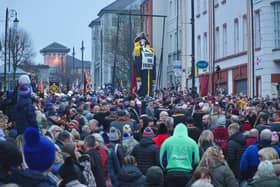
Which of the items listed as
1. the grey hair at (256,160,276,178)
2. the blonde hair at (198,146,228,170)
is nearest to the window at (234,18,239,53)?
the blonde hair at (198,146,228,170)

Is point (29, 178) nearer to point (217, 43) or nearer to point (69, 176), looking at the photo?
point (69, 176)

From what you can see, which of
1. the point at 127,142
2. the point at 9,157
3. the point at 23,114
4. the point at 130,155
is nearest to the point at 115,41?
the point at 23,114

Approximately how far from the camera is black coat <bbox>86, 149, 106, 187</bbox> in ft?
36.2

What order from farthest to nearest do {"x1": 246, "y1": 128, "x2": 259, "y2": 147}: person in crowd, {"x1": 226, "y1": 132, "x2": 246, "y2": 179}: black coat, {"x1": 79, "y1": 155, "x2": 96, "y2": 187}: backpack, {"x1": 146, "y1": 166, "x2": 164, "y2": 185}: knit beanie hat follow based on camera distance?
1. {"x1": 246, "y1": 128, "x2": 259, "y2": 147}: person in crowd
2. {"x1": 226, "y1": 132, "x2": 246, "y2": 179}: black coat
3. {"x1": 79, "y1": 155, "x2": 96, "y2": 187}: backpack
4. {"x1": 146, "y1": 166, "x2": 164, "y2": 185}: knit beanie hat

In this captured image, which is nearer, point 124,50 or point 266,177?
point 266,177

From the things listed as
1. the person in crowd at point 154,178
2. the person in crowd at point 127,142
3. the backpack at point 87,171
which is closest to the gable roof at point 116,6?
the person in crowd at point 127,142

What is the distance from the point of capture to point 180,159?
11.5 meters

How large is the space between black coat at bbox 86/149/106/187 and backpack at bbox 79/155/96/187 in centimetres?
47

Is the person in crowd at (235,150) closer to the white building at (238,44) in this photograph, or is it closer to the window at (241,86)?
the white building at (238,44)

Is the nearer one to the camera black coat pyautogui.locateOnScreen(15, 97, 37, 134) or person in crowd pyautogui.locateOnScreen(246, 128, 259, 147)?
black coat pyautogui.locateOnScreen(15, 97, 37, 134)

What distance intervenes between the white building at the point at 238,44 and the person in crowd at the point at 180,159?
22.1 meters

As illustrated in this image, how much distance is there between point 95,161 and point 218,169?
197 cm

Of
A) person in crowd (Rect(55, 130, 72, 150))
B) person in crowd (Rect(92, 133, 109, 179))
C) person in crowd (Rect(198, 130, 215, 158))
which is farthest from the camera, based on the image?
person in crowd (Rect(198, 130, 215, 158))

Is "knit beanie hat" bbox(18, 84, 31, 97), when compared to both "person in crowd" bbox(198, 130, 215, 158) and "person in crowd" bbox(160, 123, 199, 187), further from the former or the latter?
"person in crowd" bbox(198, 130, 215, 158)
